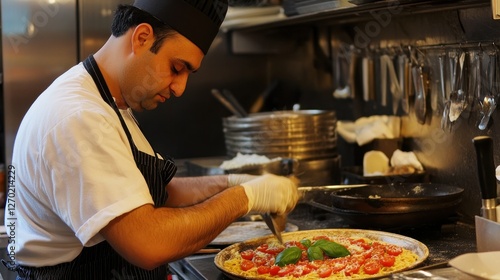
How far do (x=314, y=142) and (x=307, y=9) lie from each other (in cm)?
66

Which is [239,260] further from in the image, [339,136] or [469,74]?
[339,136]

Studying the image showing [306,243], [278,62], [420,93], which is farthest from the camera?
[278,62]

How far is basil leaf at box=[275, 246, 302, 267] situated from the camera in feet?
7.49

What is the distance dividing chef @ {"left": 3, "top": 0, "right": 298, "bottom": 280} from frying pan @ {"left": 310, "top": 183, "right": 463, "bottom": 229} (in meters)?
0.37

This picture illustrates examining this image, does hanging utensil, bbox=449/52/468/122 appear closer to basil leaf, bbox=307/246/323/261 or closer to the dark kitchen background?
the dark kitchen background

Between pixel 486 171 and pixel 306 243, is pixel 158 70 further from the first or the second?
pixel 486 171

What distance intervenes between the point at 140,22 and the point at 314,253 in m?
0.85

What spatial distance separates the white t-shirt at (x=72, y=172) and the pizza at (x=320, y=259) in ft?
1.58

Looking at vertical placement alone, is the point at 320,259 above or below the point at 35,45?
below

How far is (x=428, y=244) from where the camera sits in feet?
8.46

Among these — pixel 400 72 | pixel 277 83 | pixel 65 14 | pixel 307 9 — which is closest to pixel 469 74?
pixel 400 72

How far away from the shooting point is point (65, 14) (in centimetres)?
395

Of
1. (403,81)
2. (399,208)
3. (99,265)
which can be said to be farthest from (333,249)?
(403,81)

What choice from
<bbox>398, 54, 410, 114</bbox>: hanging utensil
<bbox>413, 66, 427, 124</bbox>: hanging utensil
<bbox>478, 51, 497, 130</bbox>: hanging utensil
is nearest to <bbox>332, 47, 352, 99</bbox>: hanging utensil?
<bbox>398, 54, 410, 114</bbox>: hanging utensil
